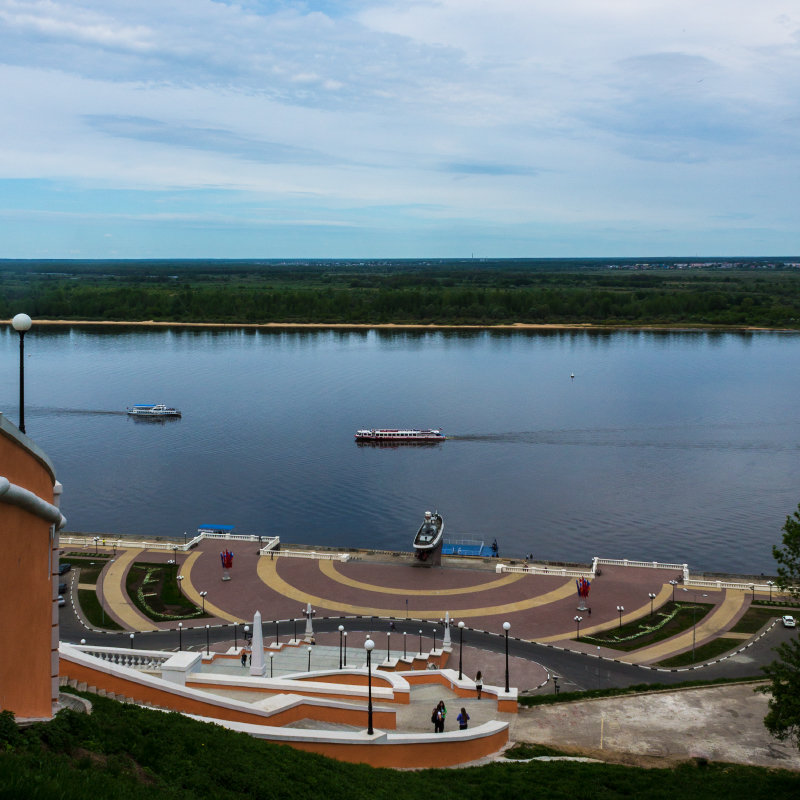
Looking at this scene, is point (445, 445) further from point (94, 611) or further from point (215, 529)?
point (94, 611)

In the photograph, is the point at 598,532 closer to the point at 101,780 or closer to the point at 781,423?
the point at 781,423

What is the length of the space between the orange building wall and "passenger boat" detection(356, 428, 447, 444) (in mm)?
67246

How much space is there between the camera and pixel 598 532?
178 feet

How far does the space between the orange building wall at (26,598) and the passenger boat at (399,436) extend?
67246 millimetres

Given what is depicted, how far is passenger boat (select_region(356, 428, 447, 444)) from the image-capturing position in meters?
81.5

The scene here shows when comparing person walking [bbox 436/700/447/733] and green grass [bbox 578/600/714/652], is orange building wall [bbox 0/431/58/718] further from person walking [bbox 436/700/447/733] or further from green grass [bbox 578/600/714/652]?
green grass [bbox 578/600/714/652]

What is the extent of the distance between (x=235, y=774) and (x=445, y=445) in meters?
67.6

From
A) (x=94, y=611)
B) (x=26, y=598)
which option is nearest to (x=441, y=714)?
(x=26, y=598)

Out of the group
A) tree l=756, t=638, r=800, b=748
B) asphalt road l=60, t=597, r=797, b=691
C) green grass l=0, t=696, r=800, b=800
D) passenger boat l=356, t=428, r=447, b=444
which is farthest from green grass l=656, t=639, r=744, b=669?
passenger boat l=356, t=428, r=447, b=444

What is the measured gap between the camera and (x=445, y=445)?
80688 mm

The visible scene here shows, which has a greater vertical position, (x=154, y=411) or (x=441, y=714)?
(x=154, y=411)

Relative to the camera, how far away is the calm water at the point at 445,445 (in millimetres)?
56188

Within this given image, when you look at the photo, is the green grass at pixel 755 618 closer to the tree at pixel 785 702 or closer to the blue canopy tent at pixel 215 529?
the tree at pixel 785 702

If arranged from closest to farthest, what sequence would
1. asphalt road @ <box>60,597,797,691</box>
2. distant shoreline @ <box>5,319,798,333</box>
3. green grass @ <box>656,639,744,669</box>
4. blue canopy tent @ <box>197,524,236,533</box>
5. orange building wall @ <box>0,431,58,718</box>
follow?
orange building wall @ <box>0,431,58,718</box> < asphalt road @ <box>60,597,797,691</box> < green grass @ <box>656,639,744,669</box> < blue canopy tent @ <box>197,524,236,533</box> < distant shoreline @ <box>5,319,798,333</box>
